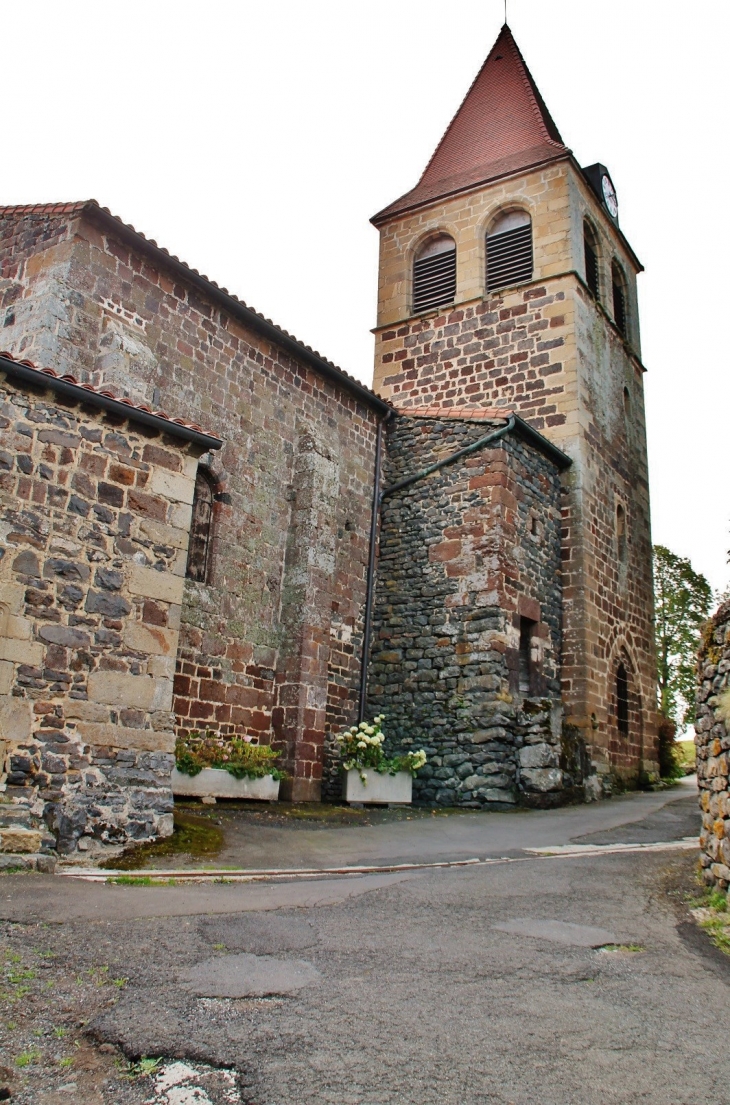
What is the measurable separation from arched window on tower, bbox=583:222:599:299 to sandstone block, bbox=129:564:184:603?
14016 millimetres

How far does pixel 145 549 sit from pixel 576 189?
1473 cm

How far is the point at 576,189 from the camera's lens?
741 inches

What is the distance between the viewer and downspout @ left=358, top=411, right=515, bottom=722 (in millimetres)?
14398

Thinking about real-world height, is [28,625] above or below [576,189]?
below

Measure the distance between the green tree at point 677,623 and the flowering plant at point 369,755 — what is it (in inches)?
582

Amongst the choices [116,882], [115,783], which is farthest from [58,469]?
[116,882]

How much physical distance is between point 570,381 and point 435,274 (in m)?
4.72

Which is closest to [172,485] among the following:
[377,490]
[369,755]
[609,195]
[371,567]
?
[369,755]

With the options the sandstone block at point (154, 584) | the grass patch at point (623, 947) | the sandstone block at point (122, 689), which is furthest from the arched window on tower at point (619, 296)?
the grass patch at point (623, 947)

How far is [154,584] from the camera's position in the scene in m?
7.99

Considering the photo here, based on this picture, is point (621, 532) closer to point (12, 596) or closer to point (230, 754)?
point (230, 754)

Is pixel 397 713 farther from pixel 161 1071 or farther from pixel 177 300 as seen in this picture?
pixel 161 1071

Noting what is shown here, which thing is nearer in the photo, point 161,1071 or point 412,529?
point 161,1071

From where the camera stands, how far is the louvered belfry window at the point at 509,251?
731 inches
